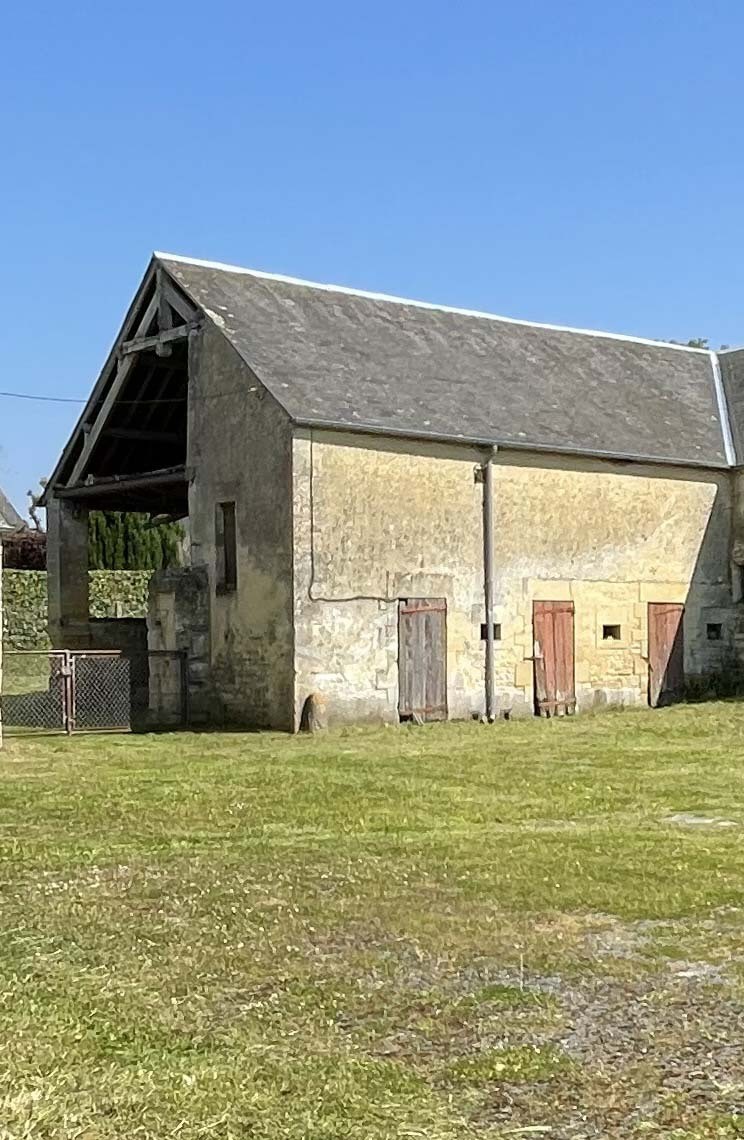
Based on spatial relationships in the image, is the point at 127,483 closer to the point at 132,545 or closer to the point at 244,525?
the point at 244,525

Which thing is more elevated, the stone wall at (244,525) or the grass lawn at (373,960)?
the stone wall at (244,525)

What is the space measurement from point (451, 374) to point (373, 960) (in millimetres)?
15341

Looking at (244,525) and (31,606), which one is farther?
(31,606)

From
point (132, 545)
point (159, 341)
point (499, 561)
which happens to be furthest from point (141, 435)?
point (132, 545)

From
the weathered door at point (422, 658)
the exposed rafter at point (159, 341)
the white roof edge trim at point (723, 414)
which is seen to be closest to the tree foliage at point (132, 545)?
the exposed rafter at point (159, 341)

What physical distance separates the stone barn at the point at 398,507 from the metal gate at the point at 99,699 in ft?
1.00

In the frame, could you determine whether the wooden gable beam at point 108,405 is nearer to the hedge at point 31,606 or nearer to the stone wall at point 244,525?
the stone wall at point 244,525

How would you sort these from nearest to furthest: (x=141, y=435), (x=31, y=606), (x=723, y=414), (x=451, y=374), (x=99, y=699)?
(x=99, y=699), (x=451, y=374), (x=141, y=435), (x=723, y=414), (x=31, y=606)

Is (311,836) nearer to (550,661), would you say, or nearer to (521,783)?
(521,783)

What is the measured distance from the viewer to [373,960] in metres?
6.12

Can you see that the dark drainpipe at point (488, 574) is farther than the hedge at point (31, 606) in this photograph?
No

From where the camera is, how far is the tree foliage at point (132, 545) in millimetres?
36844

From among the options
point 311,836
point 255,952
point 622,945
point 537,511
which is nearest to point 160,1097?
point 255,952

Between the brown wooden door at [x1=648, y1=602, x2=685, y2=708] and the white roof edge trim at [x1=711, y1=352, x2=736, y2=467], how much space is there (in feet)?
9.30
